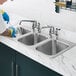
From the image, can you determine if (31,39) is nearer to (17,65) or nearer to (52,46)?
(52,46)

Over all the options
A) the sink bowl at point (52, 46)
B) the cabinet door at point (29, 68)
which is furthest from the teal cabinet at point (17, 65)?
the sink bowl at point (52, 46)

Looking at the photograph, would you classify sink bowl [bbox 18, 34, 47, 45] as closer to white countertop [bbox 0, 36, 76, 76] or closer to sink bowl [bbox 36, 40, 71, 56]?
sink bowl [bbox 36, 40, 71, 56]

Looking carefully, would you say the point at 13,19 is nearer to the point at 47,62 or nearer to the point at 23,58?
the point at 23,58

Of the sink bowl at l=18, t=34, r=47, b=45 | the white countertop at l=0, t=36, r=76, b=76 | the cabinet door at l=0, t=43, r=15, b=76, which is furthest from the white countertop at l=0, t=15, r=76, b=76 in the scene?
the sink bowl at l=18, t=34, r=47, b=45

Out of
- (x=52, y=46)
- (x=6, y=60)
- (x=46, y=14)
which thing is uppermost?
(x=46, y=14)

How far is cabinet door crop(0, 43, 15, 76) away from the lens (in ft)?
5.67

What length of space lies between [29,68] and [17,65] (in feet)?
0.62

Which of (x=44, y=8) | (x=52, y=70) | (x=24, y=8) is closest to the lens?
(x=52, y=70)

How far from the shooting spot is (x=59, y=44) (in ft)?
5.86

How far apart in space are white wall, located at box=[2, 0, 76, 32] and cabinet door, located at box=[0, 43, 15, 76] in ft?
2.03

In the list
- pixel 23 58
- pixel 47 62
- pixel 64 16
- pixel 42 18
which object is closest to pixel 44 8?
pixel 42 18

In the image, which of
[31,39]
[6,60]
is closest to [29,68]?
[6,60]

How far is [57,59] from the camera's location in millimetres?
1363

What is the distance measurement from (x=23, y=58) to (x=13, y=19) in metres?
1.00
